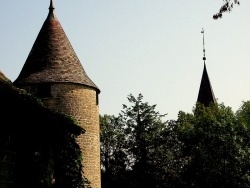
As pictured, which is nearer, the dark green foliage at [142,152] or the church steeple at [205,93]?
the dark green foliage at [142,152]

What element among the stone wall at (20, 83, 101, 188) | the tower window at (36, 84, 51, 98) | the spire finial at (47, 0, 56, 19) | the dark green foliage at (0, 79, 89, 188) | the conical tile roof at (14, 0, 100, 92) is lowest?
the dark green foliage at (0, 79, 89, 188)

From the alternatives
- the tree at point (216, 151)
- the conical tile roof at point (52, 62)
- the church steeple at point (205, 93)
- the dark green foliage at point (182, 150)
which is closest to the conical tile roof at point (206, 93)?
the church steeple at point (205, 93)

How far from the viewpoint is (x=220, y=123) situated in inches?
1387

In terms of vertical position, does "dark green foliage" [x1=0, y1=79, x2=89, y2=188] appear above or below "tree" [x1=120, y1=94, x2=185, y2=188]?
below

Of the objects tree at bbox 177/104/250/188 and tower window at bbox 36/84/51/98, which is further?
tree at bbox 177/104/250/188

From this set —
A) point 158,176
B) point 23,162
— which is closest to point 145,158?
point 158,176

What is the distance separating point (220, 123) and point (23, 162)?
24726mm

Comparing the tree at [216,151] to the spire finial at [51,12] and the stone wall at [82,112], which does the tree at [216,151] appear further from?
the spire finial at [51,12]

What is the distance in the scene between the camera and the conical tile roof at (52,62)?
2336cm

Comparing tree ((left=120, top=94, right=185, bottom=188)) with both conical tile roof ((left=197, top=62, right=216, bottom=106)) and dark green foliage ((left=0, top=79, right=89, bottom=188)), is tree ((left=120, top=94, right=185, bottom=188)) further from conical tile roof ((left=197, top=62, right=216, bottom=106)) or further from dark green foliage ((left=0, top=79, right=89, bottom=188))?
dark green foliage ((left=0, top=79, right=89, bottom=188))

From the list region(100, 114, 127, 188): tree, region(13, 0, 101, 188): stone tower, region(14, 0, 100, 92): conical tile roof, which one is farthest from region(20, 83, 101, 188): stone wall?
region(100, 114, 127, 188): tree

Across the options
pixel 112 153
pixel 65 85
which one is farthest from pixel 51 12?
pixel 112 153

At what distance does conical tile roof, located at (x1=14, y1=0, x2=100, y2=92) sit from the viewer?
2336 cm

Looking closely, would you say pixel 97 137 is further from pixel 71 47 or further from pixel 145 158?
pixel 145 158
